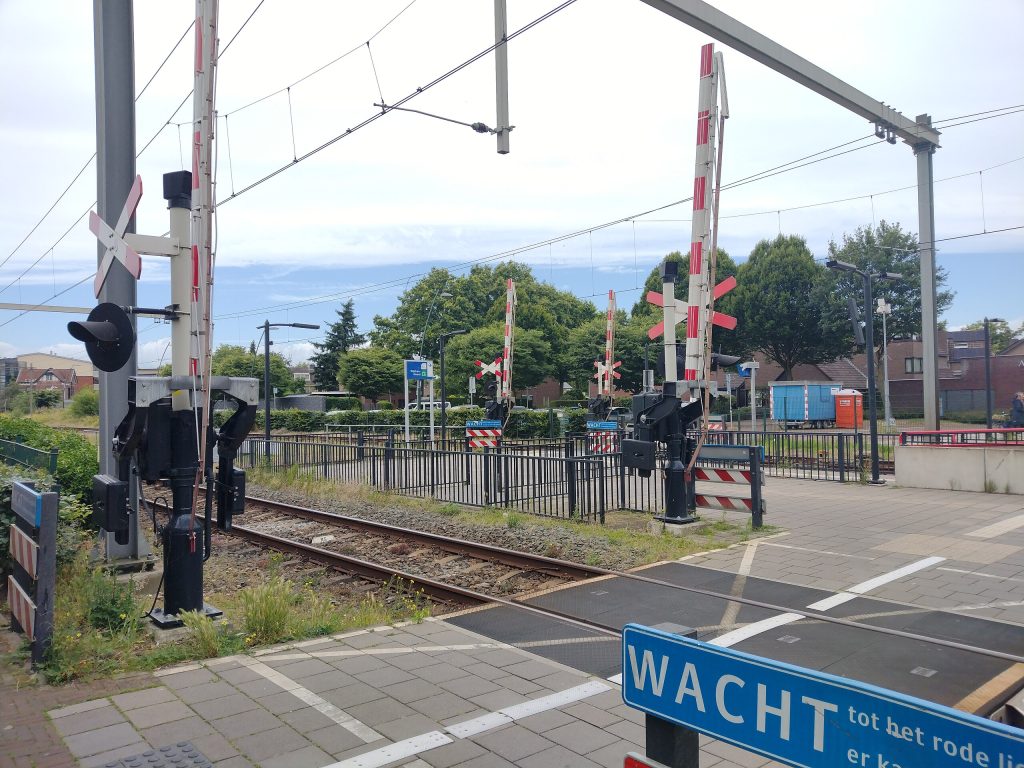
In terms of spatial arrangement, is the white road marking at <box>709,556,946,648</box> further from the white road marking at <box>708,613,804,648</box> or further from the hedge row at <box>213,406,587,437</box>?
the hedge row at <box>213,406,587,437</box>

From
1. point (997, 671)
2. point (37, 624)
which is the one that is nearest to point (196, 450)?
point (37, 624)

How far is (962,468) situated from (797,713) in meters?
16.2

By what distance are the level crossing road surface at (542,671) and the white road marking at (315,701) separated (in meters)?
0.01

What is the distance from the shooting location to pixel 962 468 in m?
15.6

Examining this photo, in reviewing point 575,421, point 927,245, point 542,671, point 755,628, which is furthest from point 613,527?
point 575,421

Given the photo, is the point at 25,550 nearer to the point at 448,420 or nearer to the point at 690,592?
the point at 690,592

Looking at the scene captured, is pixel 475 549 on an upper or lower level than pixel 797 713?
lower

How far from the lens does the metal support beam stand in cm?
828

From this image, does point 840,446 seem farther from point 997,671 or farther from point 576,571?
point 997,671

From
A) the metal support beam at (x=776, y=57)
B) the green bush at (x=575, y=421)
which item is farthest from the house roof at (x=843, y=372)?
the metal support beam at (x=776, y=57)

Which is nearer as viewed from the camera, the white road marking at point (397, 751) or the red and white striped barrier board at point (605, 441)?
the white road marking at point (397, 751)

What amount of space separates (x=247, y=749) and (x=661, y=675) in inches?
120

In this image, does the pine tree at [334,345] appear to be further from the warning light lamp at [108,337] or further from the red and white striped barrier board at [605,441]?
the warning light lamp at [108,337]

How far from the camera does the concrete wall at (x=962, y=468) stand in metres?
14.9
